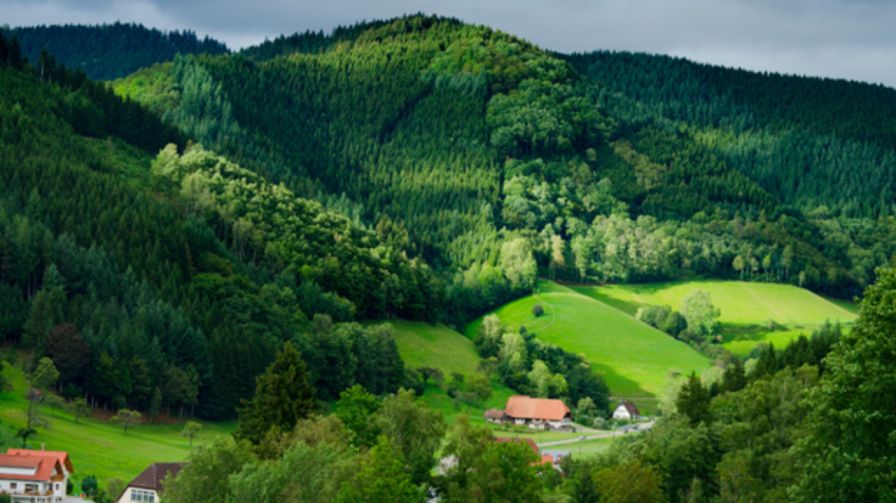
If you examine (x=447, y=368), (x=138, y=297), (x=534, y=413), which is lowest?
(x=534, y=413)

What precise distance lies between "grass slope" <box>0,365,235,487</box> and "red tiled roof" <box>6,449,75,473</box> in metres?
1.96

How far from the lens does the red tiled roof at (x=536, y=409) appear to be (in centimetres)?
17850

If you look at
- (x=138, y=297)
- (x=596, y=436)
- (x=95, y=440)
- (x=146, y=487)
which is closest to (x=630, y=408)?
(x=596, y=436)

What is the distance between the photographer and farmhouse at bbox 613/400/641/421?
187m

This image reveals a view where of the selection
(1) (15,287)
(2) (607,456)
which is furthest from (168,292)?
(2) (607,456)

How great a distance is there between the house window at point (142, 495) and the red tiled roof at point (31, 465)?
634 centimetres

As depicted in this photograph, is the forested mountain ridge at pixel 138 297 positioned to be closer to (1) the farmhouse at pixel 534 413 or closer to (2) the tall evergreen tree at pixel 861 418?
(1) the farmhouse at pixel 534 413

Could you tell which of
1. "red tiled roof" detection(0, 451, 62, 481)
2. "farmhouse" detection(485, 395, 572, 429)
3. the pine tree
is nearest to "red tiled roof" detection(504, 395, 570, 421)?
"farmhouse" detection(485, 395, 572, 429)

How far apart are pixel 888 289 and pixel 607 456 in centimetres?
5555

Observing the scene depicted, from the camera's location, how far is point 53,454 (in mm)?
94938

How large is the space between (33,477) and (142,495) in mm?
7866

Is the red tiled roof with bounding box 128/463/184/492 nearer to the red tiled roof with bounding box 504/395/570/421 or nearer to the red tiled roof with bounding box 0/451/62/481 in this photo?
the red tiled roof with bounding box 0/451/62/481

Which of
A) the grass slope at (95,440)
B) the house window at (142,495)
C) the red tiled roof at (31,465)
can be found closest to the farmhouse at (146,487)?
the house window at (142,495)

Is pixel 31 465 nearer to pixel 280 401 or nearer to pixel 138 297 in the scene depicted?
pixel 280 401
